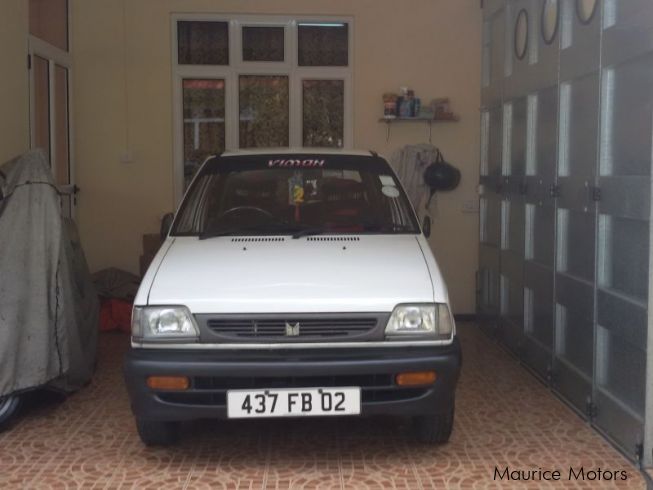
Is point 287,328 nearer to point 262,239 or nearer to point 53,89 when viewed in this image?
point 262,239

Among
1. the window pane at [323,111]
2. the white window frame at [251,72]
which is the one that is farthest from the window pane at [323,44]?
the window pane at [323,111]

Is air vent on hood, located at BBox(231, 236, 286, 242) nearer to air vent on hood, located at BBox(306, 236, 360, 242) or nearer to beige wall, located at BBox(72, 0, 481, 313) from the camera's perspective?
air vent on hood, located at BBox(306, 236, 360, 242)

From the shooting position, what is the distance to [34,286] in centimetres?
524

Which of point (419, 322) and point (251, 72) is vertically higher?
point (251, 72)

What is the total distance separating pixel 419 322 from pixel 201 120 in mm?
5025

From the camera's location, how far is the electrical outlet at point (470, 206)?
8.61 m

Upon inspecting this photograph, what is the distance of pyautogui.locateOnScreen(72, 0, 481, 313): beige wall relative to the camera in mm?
8477

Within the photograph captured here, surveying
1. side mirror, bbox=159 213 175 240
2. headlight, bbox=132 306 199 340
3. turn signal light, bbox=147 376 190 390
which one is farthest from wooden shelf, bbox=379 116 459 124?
turn signal light, bbox=147 376 190 390

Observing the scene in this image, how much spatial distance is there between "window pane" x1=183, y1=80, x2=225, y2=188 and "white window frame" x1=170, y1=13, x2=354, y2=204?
59 millimetres

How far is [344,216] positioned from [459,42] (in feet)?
12.9

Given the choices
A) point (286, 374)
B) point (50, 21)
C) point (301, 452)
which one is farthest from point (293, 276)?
point (50, 21)

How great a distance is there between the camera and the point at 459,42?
8547 millimetres

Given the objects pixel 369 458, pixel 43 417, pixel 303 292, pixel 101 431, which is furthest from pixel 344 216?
pixel 43 417

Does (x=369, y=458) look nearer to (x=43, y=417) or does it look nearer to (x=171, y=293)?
(x=171, y=293)
